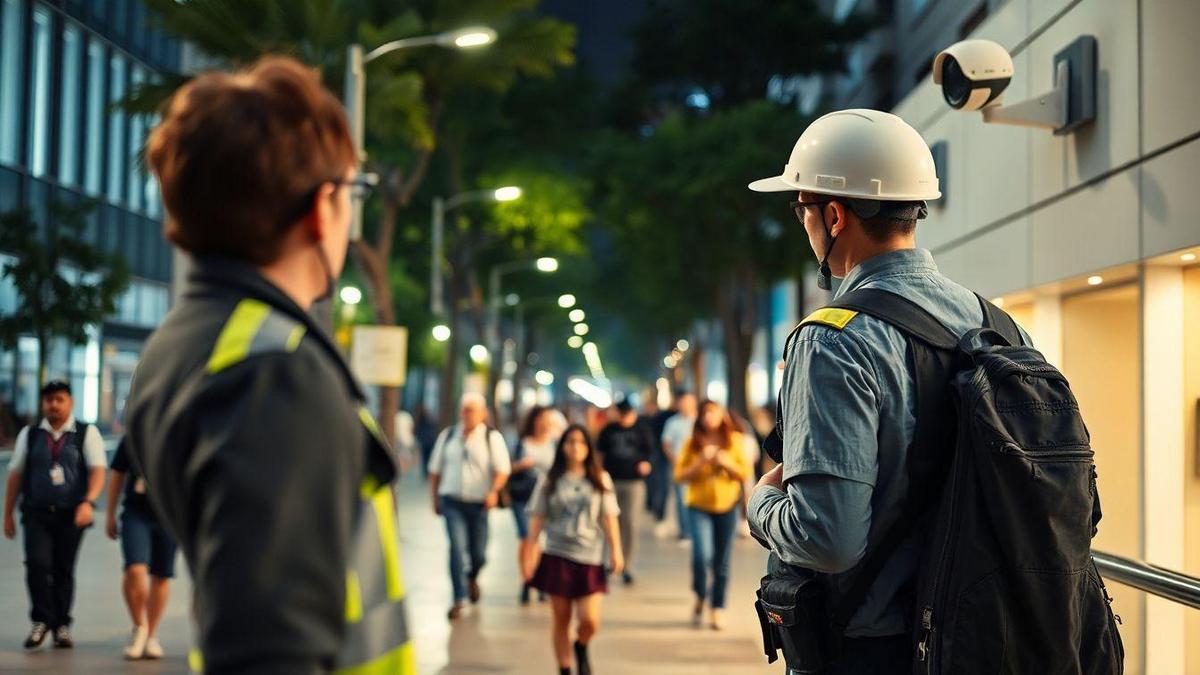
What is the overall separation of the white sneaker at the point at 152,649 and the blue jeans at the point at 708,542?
449 cm

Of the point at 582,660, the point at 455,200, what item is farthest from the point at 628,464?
the point at 455,200

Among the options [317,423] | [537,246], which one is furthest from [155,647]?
[537,246]

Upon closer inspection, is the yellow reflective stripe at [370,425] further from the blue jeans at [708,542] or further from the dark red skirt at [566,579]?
the blue jeans at [708,542]

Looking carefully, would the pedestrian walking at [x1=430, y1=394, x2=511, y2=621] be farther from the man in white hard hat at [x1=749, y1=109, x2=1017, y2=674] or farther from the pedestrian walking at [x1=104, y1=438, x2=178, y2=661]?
the man in white hard hat at [x1=749, y1=109, x2=1017, y2=674]

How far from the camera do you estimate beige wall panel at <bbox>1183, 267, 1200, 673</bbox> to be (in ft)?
31.0

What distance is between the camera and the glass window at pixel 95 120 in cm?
3159

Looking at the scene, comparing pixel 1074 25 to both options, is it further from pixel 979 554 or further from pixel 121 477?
pixel 979 554

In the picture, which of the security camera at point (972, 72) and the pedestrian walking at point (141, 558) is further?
the pedestrian walking at point (141, 558)

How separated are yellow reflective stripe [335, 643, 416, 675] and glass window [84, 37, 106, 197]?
31.4 m

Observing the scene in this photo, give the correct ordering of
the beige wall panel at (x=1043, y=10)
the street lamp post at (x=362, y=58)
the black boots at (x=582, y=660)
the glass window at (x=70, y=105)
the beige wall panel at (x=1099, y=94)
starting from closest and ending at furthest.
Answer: the black boots at (x=582, y=660)
the beige wall panel at (x=1099, y=94)
the beige wall panel at (x=1043, y=10)
the street lamp post at (x=362, y=58)
the glass window at (x=70, y=105)

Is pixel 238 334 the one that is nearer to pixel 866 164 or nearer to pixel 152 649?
pixel 866 164

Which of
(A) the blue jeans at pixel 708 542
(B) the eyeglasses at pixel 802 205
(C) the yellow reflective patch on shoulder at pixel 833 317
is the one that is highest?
(B) the eyeglasses at pixel 802 205

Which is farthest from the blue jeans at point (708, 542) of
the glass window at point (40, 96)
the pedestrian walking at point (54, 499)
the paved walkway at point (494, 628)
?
the glass window at point (40, 96)

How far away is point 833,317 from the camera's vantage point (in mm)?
2906
